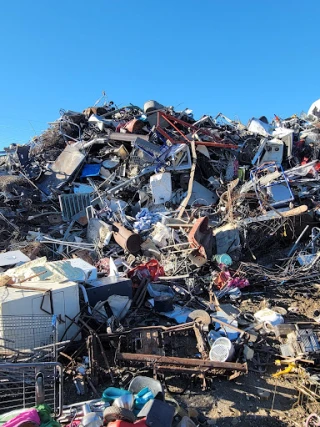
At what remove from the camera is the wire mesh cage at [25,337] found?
11.8 ft

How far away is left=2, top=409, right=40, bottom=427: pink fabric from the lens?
2.25 metres

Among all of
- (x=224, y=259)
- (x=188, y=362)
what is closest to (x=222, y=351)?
(x=188, y=362)

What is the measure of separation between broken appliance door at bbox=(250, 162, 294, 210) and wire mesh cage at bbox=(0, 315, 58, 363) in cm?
555

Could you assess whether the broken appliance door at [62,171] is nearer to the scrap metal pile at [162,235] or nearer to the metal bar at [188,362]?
the scrap metal pile at [162,235]

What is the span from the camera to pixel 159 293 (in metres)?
5.88

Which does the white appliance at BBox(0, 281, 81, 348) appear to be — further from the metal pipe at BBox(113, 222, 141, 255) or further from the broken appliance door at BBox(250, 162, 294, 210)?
the broken appliance door at BBox(250, 162, 294, 210)

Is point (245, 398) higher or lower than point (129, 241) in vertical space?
lower

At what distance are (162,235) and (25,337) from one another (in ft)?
13.9

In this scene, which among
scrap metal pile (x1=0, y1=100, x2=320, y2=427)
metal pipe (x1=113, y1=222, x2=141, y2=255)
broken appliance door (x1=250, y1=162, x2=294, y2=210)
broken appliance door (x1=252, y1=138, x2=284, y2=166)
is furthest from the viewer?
broken appliance door (x1=252, y1=138, x2=284, y2=166)

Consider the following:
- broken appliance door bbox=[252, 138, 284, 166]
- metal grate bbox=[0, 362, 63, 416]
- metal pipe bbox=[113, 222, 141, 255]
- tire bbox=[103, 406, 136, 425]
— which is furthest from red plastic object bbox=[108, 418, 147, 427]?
broken appliance door bbox=[252, 138, 284, 166]

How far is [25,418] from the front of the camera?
91.0 inches

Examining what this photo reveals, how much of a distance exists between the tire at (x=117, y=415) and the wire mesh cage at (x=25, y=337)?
1.10 metres

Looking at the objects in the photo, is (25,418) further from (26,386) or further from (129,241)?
(129,241)

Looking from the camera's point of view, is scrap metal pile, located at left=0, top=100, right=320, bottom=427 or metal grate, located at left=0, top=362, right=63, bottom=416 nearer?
metal grate, located at left=0, top=362, right=63, bottom=416
